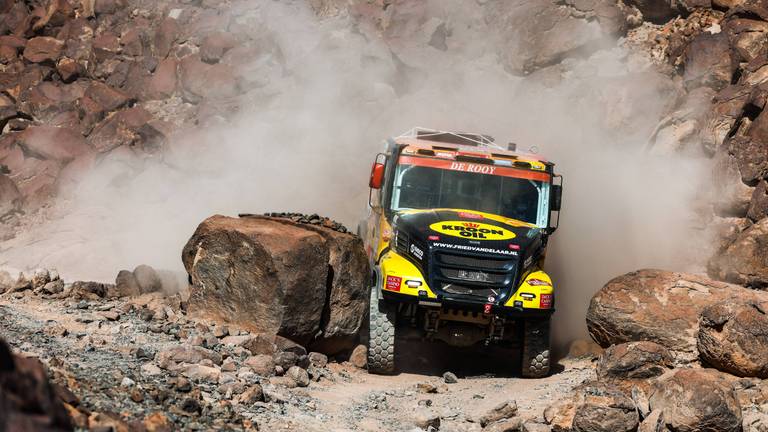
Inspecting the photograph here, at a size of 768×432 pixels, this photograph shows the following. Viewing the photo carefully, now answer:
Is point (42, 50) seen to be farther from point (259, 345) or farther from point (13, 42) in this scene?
point (259, 345)

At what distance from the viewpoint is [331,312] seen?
11.9 m

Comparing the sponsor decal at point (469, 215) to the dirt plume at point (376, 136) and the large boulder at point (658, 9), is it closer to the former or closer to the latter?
the dirt plume at point (376, 136)

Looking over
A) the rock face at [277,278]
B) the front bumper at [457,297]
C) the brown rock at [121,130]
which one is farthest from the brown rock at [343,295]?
the brown rock at [121,130]

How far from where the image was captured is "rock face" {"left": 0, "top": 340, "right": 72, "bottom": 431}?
4480 mm

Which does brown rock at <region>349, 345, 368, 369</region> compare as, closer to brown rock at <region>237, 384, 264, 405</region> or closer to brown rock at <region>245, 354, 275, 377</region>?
brown rock at <region>245, 354, 275, 377</region>

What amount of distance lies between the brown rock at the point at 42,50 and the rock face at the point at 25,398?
22945 millimetres

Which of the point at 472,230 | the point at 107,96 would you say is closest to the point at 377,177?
the point at 472,230

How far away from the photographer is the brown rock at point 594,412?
8227 mm

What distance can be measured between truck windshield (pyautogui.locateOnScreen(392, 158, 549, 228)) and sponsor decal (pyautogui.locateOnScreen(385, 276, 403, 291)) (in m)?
1.29

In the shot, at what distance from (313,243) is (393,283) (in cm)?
118

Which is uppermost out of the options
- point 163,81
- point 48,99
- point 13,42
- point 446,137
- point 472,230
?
point 13,42

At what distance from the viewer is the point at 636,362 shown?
9.74 metres

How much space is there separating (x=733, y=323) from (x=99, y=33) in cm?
2220

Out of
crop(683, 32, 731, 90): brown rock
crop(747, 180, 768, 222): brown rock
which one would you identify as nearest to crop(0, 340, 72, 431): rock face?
crop(747, 180, 768, 222): brown rock
